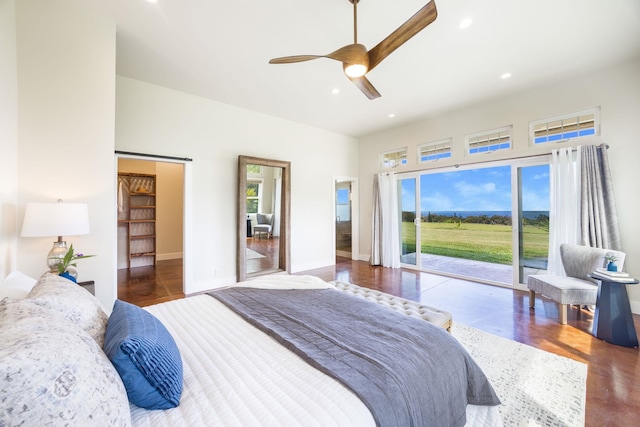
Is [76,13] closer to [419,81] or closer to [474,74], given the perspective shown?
[419,81]

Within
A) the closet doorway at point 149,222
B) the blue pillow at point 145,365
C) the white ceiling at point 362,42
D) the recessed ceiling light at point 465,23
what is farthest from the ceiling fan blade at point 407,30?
the closet doorway at point 149,222

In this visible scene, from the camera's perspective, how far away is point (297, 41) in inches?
114

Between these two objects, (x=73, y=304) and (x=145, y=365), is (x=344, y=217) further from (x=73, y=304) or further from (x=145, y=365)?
(x=145, y=365)

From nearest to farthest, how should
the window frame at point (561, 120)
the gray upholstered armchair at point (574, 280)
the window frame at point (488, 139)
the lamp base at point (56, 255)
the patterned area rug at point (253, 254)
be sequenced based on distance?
the lamp base at point (56, 255) < the gray upholstered armchair at point (574, 280) < the window frame at point (561, 120) < the window frame at point (488, 139) < the patterned area rug at point (253, 254)

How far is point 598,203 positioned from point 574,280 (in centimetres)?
115

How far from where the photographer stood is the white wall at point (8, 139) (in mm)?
1979

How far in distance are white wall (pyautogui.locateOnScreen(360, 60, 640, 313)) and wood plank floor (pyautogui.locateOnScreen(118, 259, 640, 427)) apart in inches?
52.5

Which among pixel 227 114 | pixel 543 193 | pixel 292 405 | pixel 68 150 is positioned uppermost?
pixel 227 114

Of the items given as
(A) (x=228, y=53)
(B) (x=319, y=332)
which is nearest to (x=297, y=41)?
(A) (x=228, y=53)

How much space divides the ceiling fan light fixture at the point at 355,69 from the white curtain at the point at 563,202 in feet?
11.3

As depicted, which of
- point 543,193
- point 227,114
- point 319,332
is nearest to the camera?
point 319,332

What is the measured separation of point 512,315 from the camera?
3.24 metres

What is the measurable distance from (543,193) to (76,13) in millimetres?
6436

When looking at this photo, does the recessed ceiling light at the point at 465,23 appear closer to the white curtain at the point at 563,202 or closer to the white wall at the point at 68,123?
the white curtain at the point at 563,202
